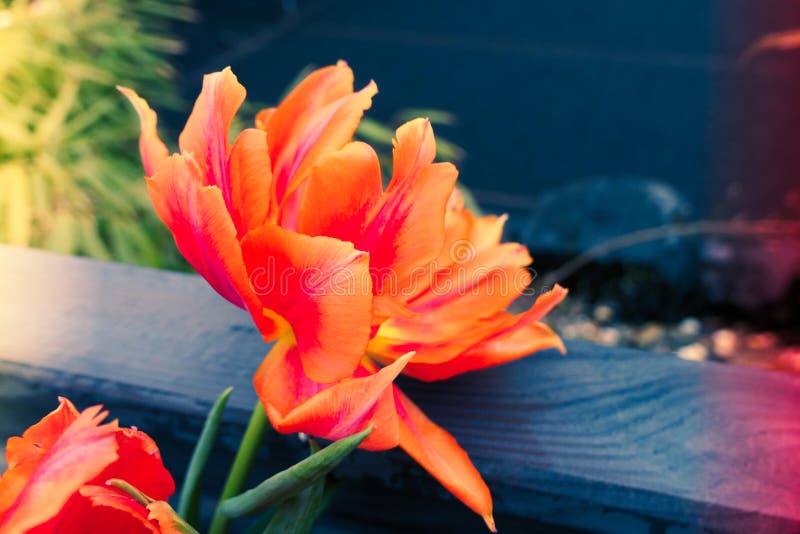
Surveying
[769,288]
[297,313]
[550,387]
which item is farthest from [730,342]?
[297,313]

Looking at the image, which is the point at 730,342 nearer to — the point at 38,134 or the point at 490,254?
the point at 38,134

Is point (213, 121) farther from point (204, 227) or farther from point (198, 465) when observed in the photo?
point (198, 465)

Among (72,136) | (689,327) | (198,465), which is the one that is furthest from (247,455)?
(689,327)

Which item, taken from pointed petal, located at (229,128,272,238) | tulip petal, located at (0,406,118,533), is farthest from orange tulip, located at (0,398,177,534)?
pointed petal, located at (229,128,272,238)

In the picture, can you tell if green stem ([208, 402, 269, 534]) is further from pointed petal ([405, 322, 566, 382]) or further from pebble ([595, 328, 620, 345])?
pebble ([595, 328, 620, 345])

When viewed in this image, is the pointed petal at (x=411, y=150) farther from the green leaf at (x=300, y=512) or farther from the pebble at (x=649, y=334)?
the pebble at (x=649, y=334)

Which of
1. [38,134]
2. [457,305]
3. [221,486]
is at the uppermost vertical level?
[457,305]

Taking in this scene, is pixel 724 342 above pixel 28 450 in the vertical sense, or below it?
below
